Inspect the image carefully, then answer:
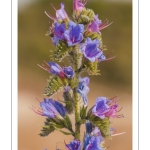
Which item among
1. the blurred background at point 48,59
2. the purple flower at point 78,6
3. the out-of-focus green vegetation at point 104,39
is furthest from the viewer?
the out-of-focus green vegetation at point 104,39

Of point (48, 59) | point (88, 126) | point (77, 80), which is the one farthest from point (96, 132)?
point (48, 59)

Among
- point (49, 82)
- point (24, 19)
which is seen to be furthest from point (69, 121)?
point (24, 19)

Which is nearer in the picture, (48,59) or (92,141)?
(92,141)

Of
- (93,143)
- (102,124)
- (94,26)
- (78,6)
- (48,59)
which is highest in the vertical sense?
(48,59)

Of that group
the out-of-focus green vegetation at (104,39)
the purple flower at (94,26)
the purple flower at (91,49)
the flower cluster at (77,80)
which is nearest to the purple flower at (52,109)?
the flower cluster at (77,80)

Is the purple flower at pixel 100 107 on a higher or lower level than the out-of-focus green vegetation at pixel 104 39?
lower

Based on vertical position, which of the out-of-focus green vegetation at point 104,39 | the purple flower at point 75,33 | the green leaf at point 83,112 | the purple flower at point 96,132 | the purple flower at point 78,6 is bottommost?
the purple flower at point 96,132

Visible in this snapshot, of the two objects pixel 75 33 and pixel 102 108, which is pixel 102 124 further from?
pixel 75 33

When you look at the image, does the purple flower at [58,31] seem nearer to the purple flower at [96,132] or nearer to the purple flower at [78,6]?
the purple flower at [78,6]

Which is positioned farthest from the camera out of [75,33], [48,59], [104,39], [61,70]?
[104,39]
